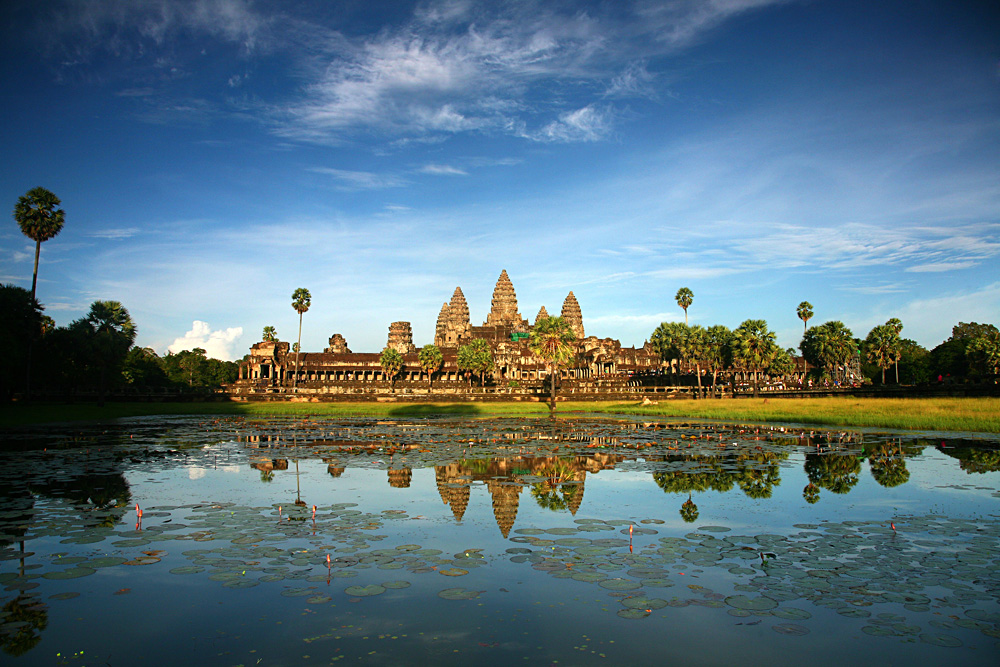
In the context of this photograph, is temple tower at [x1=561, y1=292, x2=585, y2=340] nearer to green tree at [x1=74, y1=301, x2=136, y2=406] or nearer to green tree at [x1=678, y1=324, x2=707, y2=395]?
→ green tree at [x1=678, y1=324, x2=707, y2=395]

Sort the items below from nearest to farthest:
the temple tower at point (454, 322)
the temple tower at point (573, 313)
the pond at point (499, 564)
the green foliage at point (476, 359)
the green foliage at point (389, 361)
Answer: the pond at point (499, 564), the green foliage at point (476, 359), the green foliage at point (389, 361), the temple tower at point (454, 322), the temple tower at point (573, 313)

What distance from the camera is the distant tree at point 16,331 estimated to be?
4678 cm

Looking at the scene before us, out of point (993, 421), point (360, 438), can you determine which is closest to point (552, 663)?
point (360, 438)

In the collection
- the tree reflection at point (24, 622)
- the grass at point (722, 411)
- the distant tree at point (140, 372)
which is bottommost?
the tree reflection at point (24, 622)

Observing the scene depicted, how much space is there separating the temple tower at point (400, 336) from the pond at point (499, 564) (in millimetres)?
127807

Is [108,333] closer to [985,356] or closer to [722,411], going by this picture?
[722,411]

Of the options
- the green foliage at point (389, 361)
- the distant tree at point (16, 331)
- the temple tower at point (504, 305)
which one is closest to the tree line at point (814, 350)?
the green foliage at point (389, 361)

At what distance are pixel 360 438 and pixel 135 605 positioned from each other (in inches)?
859

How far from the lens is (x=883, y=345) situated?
293ft

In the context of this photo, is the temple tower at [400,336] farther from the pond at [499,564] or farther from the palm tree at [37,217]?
the pond at [499,564]

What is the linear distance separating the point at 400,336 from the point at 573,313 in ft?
140

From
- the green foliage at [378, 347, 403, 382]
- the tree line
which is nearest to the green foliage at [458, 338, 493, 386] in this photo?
the green foliage at [378, 347, 403, 382]

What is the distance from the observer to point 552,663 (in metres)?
6.11

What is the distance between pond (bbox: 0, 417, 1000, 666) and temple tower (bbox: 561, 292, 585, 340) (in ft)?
437
